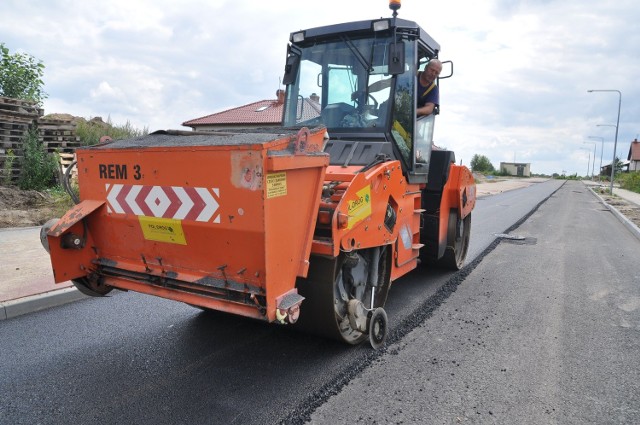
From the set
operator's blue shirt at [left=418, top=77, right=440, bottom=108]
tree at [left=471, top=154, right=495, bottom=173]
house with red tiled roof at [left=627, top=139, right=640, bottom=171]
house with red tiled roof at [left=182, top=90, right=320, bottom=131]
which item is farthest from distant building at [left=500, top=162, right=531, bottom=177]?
operator's blue shirt at [left=418, top=77, right=440, bottom=108]

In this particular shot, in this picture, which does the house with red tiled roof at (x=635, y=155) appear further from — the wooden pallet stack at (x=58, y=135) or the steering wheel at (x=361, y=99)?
the steering wheel at (x=361, y=99)

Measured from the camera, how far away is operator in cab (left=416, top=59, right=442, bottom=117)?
521 centimetres

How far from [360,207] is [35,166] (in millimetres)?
11228

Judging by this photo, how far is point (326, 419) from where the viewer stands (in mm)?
2895

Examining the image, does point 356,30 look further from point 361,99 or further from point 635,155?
point 635,155

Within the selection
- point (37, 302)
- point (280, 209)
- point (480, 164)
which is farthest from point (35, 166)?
point (480, 164)

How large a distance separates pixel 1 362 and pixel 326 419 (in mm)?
2669

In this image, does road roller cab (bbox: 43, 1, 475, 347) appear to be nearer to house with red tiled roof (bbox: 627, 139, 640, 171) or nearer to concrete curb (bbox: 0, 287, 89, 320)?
concrete curb (bbox: 0, 287, 89, 320)

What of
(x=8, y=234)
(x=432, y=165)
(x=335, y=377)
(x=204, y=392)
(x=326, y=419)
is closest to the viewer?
(x=326, y=419)

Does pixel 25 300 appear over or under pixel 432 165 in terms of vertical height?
under

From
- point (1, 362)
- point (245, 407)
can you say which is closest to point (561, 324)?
point (245, 407)

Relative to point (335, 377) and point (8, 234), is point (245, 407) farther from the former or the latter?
point (8, 234)

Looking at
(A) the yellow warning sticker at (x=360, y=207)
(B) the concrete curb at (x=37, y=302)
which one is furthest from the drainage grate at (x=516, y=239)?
(B) the concrete curb at (x=37, y=302)

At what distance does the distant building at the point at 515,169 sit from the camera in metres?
99.5
